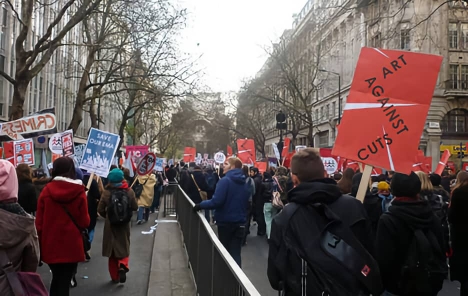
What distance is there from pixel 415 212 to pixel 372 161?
21.5 inches

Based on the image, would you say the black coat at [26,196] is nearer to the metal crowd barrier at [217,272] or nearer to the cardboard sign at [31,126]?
the cardboard sign at [31,126]

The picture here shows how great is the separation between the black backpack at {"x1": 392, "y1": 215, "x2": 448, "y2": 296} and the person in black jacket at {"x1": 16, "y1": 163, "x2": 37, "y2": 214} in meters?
5.77

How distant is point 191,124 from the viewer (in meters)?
55.7

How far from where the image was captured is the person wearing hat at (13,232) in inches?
127

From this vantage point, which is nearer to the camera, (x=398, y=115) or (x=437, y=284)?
(x=437, y=284)

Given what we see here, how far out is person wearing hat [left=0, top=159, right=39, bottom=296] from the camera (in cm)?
323

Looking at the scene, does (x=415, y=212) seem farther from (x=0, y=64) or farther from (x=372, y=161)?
(x=0, y=64)

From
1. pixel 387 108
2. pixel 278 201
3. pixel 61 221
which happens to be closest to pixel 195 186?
pixel 278 201

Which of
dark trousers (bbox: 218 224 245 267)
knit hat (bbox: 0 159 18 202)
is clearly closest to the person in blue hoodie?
dark trousers (bbox: 218 224 245 267)

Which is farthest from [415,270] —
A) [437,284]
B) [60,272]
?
[60,272]

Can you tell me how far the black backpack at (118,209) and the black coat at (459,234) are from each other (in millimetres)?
4403

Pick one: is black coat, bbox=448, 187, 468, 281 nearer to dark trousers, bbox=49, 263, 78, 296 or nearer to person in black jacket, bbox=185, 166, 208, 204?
dark trousers, bbox=49, 263, 78, 296

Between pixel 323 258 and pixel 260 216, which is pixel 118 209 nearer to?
pixel 323 258

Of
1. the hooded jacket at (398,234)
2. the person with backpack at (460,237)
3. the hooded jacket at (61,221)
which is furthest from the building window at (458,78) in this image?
the hooded jacket at (61,221)
